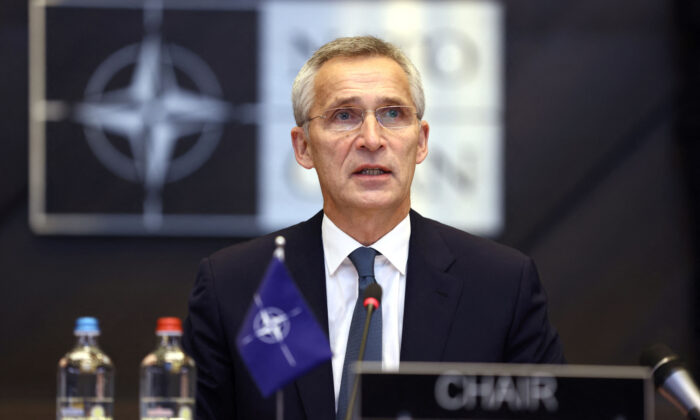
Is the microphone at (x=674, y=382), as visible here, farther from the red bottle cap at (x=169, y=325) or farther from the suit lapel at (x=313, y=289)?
the red bottle cap at (x=169, y=325)

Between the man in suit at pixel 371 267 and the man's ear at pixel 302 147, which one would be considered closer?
the man in suit at pixel 371 267

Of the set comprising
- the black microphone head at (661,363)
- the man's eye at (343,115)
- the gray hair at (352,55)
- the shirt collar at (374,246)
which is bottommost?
the black microphone head at (661,363)

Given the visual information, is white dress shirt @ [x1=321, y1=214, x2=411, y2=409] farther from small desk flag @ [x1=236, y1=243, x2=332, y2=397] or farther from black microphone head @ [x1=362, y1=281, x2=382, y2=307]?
small desk flag @ [x1=236, y1=243, x2=332, y2=397]

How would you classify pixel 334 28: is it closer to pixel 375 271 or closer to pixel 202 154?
pixel 202 154

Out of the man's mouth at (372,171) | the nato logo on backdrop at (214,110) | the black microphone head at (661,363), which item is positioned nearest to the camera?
the black microphone head at (661,363)

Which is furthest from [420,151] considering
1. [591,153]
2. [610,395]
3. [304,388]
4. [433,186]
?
[591,153]

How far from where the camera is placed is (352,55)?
2.61 m

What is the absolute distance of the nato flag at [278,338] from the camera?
175 cm

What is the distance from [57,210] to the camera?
4.25 m

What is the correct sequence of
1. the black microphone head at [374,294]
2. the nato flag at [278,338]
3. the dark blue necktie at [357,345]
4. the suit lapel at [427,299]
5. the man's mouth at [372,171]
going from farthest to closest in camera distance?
1. the man's mouth at [372,171]
2. the suit lapel at [427,299]
3. the dark blue necktie at [357,345]
4. the black microphone head at [374,294]
5. the nato flag at [278,338]

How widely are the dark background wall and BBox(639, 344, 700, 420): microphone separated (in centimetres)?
245

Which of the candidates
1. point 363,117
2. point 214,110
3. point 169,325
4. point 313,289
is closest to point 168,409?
point 169,325

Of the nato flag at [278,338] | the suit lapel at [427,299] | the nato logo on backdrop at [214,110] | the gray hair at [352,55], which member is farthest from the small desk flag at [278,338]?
the nato logo on backdrop at [214,110]

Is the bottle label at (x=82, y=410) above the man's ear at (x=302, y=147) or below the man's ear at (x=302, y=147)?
below
